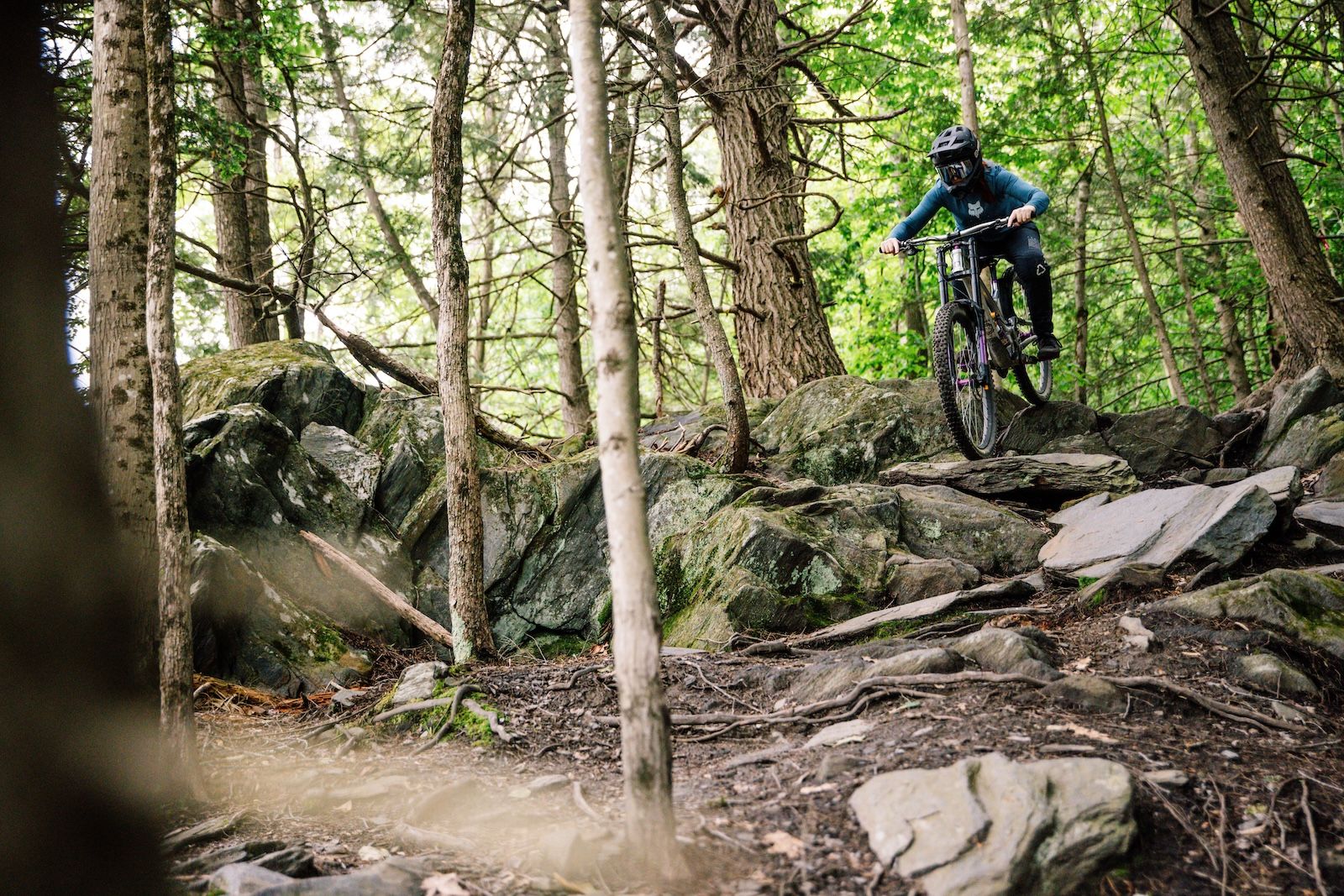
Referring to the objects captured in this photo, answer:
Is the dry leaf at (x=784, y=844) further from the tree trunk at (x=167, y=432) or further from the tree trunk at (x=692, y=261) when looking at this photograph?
the tree trunk at (x=692, y=261)

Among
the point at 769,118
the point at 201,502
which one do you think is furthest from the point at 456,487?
the point at 769,118

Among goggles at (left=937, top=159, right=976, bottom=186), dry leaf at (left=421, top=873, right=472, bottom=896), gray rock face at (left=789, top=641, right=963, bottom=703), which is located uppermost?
goggles at (left=937, top=159, right=976, bottom=186)

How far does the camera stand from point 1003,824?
9.02 ft

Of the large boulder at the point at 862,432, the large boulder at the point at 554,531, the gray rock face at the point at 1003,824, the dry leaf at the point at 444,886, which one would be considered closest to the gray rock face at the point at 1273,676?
the gray rock face at the point at 1003,824

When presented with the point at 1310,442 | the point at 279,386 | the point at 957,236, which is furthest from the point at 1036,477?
the point at 279,386

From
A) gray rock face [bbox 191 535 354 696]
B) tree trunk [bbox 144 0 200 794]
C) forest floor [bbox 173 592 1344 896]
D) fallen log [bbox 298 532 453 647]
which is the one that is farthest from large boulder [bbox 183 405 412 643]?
tree trunk [bbox 144 0 200 794]

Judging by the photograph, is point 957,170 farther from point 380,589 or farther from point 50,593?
point 50,593

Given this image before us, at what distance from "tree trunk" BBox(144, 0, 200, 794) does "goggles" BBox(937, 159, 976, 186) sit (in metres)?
5.60

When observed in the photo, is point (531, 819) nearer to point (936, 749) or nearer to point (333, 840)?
point (333, 840)

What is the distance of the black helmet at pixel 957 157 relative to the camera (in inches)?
275

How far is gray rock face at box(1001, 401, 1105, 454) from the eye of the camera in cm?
849

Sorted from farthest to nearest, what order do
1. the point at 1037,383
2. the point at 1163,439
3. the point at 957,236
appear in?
the point at 1037,383
the point at 1163,439
the point at 957,236

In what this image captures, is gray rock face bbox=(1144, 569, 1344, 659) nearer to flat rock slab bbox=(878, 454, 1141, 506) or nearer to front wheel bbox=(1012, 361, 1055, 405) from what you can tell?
flat rock slab bbox=(878, 454, 1141, 506)

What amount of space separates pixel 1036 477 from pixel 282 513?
6.46 m
